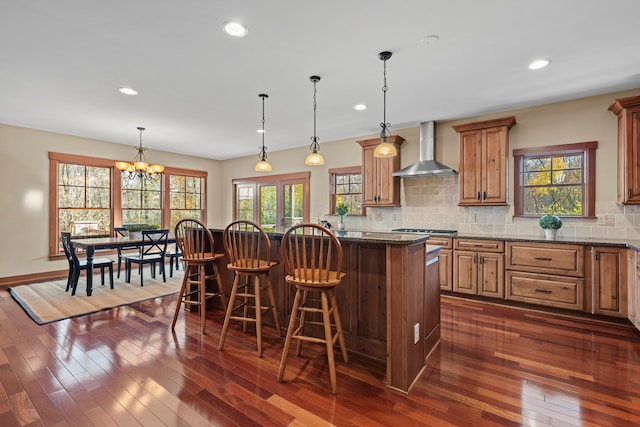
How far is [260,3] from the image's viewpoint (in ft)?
7.14

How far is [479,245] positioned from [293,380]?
9.94 ft

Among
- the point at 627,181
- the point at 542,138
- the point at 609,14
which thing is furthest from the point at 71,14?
the point at 627,181

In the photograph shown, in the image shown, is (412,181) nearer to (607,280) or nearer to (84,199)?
(607,280)

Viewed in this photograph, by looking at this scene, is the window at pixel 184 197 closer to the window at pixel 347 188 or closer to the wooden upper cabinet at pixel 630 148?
the window at pixel 347 188

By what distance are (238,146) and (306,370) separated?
5515 mm

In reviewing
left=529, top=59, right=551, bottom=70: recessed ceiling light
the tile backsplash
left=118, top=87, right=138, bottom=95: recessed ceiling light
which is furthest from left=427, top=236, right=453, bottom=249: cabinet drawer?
left=118, top=87, right=138, bottom=95: recessed ceiling light

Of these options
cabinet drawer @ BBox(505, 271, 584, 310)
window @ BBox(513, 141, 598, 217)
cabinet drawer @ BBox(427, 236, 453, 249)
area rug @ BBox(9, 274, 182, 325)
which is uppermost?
window @ BBox(513, 141, 598, 217)

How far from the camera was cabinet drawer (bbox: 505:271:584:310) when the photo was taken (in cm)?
351

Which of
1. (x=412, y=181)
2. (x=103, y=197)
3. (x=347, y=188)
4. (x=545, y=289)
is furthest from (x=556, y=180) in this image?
(x=103, y=197)

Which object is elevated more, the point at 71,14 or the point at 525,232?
the point at 71,14

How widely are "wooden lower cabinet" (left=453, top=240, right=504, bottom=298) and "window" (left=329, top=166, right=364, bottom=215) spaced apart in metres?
2.08

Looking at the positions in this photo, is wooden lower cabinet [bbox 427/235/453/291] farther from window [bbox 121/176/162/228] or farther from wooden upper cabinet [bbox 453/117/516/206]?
window [bbox 121/176/162/228]

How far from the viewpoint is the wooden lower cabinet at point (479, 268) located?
3.93 metres

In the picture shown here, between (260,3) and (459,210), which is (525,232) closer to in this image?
(459,210)
